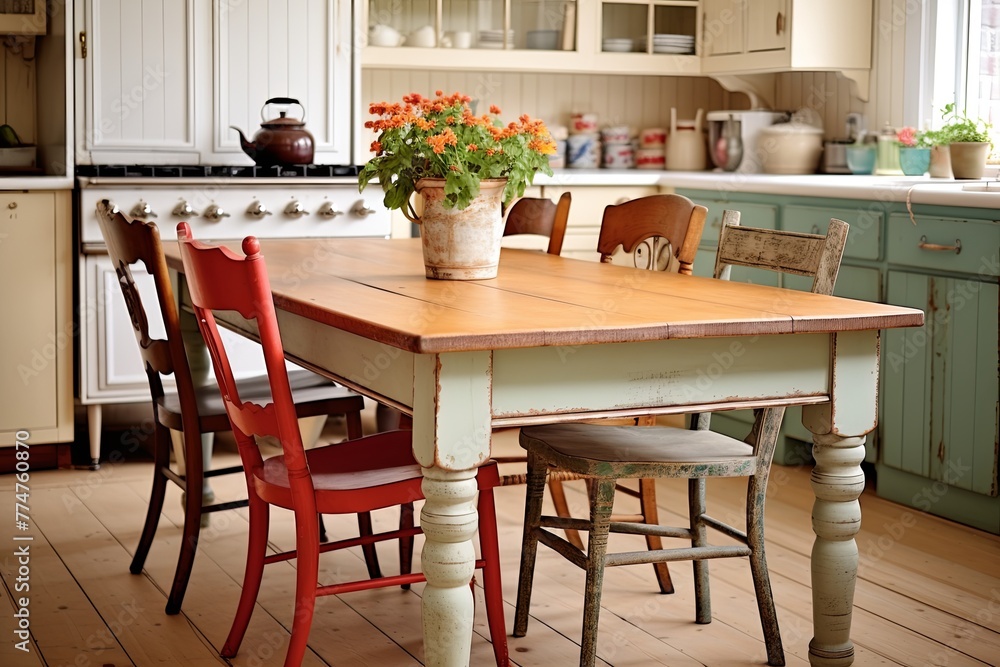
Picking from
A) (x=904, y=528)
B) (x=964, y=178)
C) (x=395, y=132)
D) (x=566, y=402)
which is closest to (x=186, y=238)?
(x=395, y=132)

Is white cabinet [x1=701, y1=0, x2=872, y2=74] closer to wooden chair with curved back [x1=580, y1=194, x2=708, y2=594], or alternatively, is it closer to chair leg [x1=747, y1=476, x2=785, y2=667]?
wooden chair with curved back [x1=580, y1=194, x2=708, y2=594]

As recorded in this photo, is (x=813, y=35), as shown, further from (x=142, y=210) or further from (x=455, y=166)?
(x=455, y=166)

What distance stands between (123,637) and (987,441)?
217cm

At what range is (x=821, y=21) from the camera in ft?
14.2

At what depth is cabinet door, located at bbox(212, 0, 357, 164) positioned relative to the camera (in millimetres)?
4043

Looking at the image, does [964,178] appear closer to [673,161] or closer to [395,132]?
[673,161]

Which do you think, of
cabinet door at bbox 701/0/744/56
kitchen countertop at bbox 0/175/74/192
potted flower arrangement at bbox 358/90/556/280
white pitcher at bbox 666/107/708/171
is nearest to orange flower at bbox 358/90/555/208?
potted flower arrangement at bbox 358/90/556/280

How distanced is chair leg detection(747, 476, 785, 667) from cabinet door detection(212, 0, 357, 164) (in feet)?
7.92

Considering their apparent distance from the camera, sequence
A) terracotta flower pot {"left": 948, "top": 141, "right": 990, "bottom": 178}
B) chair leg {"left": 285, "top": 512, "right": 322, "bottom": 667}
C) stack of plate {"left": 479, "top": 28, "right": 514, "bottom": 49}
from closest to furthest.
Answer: chair leg {"left": 285, "top": 512, "right": 322, "bottom": 667} < terracotta flower pot {"left": 948, "top": 141, "right": 990, "bottom": 178} < stack of plate {"left": 479, "top": 28, "right": 514, "bottom": 49}

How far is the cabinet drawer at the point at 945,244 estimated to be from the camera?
120 inches

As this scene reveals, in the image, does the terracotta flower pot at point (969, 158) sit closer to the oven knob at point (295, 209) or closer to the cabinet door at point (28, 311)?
the oven knob at point (295, 209)

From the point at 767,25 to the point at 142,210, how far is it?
7.73 feet

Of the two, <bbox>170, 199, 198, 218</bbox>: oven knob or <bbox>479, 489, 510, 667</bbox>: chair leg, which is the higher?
<bbox>170, 199, 198, 218</bbox>: oven knob

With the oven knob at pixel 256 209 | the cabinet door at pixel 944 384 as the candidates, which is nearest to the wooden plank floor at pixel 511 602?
the cabinet door at pixel 944 384
